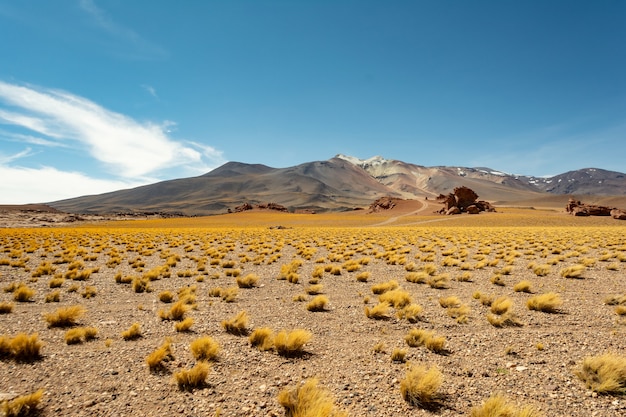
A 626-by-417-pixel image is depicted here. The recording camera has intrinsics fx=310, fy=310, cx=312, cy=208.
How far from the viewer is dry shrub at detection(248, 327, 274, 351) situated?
600 cm

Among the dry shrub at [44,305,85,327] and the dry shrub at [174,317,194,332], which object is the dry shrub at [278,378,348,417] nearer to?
the dry shrub at [174,317,194,332]

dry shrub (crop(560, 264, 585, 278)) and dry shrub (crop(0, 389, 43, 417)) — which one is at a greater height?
dry shrub (crop(0, 389, 43, 417))

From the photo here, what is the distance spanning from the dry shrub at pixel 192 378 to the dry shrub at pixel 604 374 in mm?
5702

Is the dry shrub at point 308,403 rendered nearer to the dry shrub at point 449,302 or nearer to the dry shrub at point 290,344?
the dry shrub at point 290,344

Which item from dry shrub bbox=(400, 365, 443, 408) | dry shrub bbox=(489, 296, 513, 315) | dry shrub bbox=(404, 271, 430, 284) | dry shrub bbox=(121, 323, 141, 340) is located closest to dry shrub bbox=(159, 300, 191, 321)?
dry shrub bbox=(121, 323, 141, 340)

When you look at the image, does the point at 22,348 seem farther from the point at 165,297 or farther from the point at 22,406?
the point at 165,297

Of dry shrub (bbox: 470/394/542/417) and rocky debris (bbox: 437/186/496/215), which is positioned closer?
dry shrub (bbox: 470/394/542/417)

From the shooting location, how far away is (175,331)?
22.7ft

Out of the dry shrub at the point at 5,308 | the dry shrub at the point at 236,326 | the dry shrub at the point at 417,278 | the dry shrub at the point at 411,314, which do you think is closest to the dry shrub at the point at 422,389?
the dry shrub at the point at 411,314

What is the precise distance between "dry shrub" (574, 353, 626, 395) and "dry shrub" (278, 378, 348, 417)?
12.2ft

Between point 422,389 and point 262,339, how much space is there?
318 centimetres

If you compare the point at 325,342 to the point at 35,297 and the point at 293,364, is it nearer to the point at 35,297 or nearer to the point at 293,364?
the point at 293,364

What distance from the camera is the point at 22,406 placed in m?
3.96

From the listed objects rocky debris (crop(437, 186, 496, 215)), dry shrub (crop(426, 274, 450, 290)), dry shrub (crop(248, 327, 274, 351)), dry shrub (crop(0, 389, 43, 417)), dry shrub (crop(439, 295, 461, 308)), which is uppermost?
rocky debris (crop(437, 186, 496, 215))
